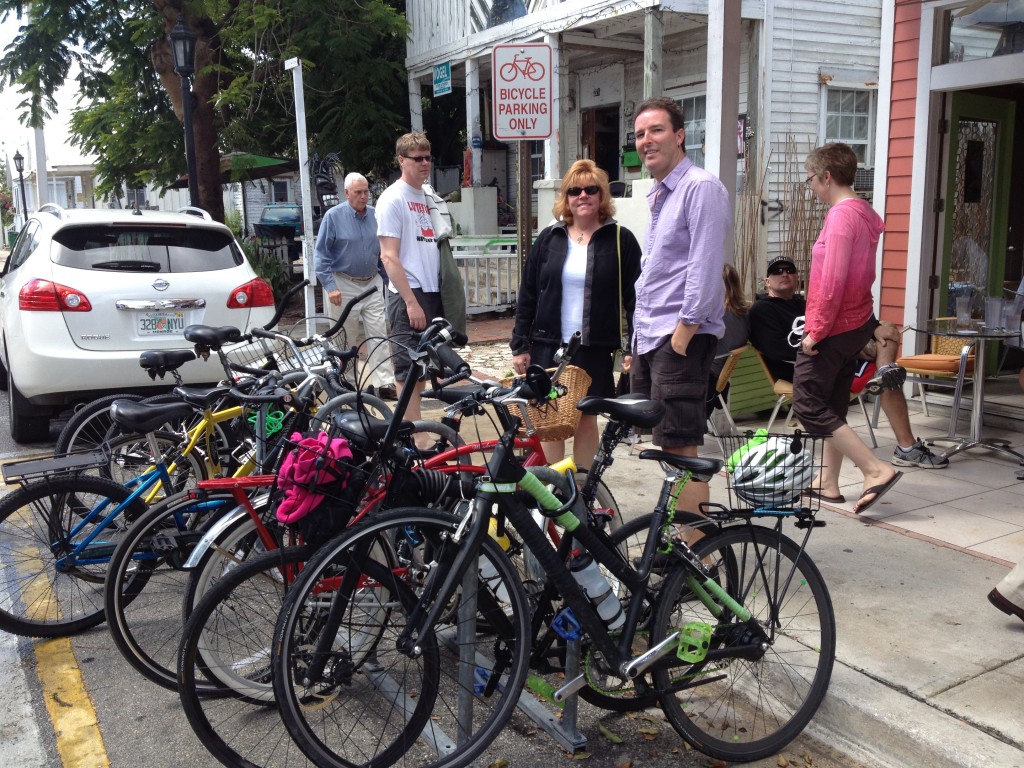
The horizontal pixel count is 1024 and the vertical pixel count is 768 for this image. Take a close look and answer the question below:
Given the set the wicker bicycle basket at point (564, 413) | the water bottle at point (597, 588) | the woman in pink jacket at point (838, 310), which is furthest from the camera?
the woman in pink jacket at point (838, 310)

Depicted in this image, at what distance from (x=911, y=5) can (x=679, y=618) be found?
5895 mm

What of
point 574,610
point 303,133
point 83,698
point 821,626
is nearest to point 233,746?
point 83,698

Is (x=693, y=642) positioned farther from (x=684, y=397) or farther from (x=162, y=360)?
(x=162, y=360)

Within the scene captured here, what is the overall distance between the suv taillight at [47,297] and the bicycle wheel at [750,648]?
16.8ft

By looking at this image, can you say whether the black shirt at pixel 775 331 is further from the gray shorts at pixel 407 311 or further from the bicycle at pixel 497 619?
the bicycle at pixel 497 619

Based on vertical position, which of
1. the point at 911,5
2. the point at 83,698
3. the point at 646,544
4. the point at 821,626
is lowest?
the point at 83,698

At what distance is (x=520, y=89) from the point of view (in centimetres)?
619

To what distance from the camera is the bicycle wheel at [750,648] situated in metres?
3.00

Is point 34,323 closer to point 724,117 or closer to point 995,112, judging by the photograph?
point 724,117

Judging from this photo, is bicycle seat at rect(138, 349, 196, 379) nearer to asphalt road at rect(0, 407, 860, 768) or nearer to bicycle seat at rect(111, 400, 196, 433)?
bicycle seat at rect(111, 400, 196, 433)

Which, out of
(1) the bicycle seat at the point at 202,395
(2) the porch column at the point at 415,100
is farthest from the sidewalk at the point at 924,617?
(2) the porch column at the point at 415,100

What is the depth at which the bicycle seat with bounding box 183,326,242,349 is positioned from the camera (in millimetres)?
4129

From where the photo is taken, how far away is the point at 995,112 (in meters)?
7.40

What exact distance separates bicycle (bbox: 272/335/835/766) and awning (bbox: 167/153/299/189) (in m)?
13.3
